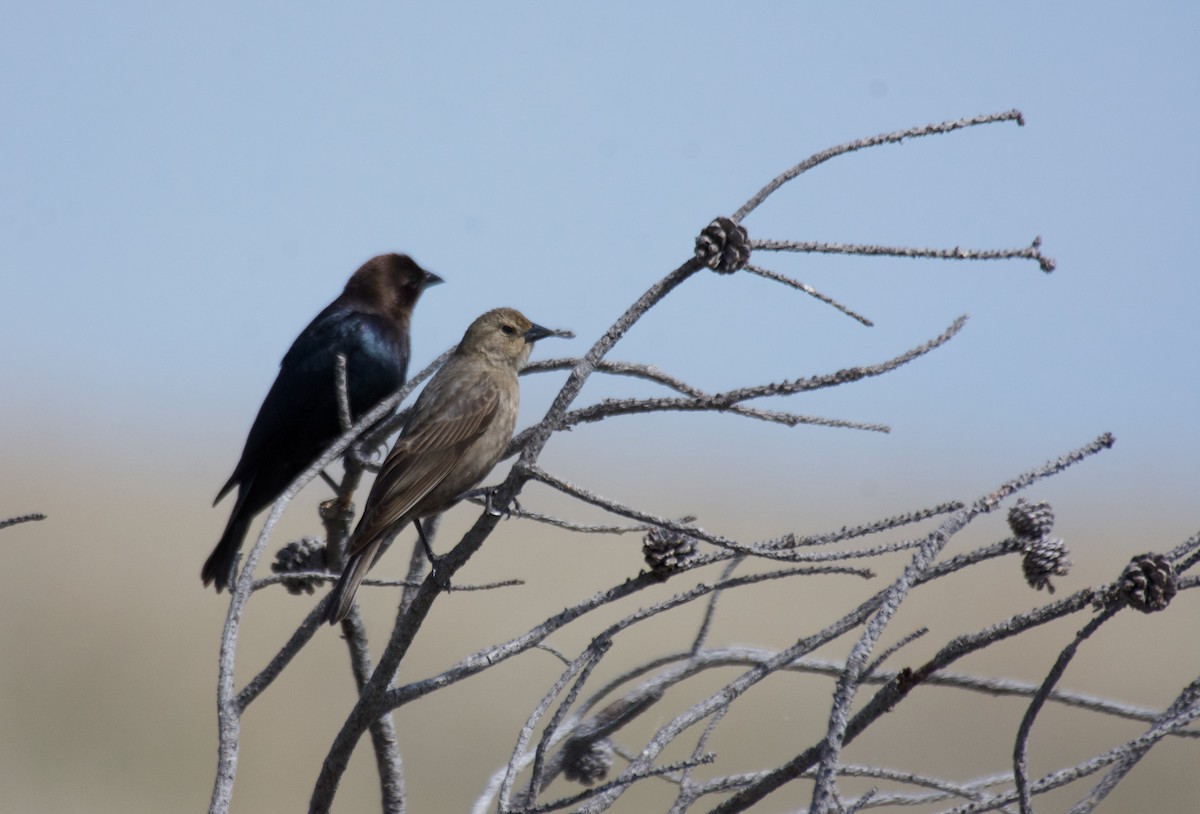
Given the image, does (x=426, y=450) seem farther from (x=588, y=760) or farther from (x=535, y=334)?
(x=588, y=760)

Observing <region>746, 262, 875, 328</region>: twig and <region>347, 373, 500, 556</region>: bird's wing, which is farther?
<region>347, 373, 500, 556</region>: bird's wing

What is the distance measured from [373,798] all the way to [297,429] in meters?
9.69

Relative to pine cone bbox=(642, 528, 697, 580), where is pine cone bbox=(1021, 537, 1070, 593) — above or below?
above

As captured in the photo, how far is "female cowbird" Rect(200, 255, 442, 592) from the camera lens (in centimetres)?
580

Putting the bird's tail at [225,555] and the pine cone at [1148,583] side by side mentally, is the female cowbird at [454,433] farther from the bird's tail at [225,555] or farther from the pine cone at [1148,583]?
the pine cone at [1148,583]

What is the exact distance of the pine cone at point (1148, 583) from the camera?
1.79m

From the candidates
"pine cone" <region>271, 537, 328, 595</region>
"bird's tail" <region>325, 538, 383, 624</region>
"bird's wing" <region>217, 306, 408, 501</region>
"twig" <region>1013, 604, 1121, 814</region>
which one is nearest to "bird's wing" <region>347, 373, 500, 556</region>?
"pine cone" <region>271, 537, 328, 595</region>

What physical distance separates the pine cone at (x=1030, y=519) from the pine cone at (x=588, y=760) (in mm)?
1070

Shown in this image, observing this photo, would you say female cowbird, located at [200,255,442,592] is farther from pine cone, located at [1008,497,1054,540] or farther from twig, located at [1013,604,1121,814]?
twig, located at [1013,604,1121,814]

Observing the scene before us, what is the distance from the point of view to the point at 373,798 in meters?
14.5

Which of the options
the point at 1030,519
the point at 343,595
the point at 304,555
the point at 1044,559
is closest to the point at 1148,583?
the point at 1044,559

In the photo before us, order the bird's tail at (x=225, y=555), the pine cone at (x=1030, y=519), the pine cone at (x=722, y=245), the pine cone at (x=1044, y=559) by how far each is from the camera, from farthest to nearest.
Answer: the bird's tail at (x=225, y=555) → the pine cone at (x=1030, y=519) → the pine cone at (x=1044, y=559) → the pine cone at (x=722, y=245)

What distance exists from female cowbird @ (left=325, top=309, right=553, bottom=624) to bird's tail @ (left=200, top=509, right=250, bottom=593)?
4.37 feet

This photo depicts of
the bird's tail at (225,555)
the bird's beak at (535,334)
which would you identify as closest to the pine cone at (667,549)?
the bird's beak at (535,334)
